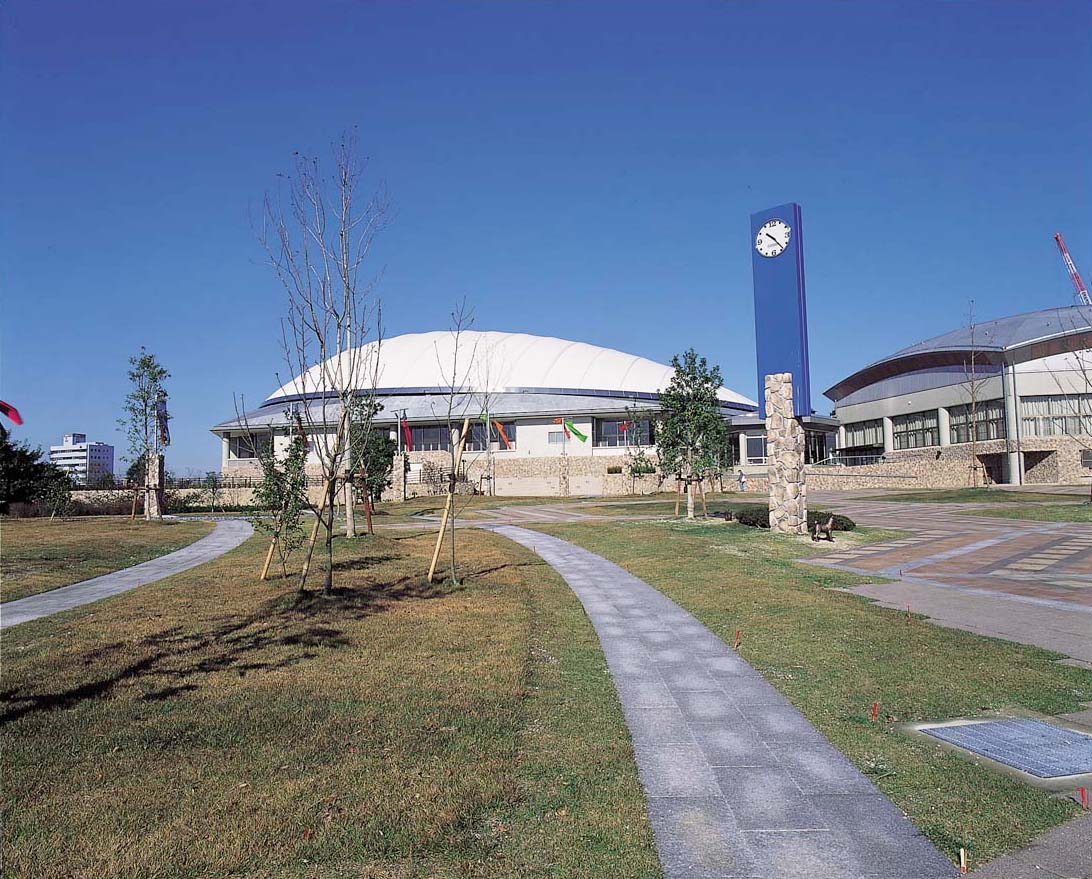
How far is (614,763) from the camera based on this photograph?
5172mm

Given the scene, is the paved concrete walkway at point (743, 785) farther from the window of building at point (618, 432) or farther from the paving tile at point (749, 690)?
the window of building at point (618, 432)

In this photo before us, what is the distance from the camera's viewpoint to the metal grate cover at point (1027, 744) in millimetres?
5035

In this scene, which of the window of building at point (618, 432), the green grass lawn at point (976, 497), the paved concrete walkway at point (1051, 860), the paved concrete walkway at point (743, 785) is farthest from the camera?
the window of building at point (618, 432)

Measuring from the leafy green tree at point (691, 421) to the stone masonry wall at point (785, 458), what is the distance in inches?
223

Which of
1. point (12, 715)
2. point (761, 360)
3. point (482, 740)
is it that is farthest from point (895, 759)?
point (761, 360)

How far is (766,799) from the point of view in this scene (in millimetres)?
4605

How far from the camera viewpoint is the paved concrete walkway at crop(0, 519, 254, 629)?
1145 cm

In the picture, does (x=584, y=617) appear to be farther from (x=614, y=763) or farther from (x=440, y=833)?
(x=440, y=833)

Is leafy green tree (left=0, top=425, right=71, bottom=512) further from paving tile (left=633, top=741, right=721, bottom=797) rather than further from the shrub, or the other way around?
paving tile (left=633, top=741, right=721, bottom=797)

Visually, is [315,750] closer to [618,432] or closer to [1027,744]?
[1027,744]

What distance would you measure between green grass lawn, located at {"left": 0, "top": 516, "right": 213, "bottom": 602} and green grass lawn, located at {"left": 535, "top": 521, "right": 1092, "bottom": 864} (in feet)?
36.7

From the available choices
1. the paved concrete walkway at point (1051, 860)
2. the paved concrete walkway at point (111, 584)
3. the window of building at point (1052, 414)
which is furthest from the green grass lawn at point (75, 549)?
the window of building at point (1052, 414)

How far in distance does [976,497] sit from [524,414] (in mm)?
32446

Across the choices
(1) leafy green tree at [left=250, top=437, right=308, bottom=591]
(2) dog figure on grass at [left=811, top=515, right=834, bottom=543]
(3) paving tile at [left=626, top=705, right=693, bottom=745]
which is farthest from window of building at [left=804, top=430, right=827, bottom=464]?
(3) paving tile at [left=626, top=705, right=693, bottom=745]
